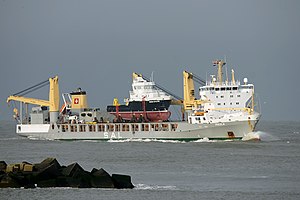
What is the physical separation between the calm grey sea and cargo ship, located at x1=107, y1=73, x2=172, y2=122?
377cm

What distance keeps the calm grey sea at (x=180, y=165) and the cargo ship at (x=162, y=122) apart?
4.24 ft

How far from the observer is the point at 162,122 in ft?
218

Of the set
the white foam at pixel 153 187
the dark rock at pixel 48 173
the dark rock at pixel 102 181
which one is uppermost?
the dark rock at pixel 48 173

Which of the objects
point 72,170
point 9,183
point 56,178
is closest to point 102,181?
point 72,170

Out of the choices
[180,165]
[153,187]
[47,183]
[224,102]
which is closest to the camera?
[47,183]

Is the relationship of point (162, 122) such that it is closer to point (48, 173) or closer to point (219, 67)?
point (219, 67)

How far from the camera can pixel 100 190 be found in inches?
1321

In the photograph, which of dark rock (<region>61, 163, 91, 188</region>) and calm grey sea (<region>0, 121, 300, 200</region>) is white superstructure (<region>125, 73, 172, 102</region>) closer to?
calm grey sea (<region>0, 121, 300, 200</region>)

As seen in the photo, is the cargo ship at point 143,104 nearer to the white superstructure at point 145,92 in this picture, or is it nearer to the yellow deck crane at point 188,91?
the white superstructure at point 145,92

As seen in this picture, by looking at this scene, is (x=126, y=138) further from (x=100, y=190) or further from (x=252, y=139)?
(x=100, y=190)

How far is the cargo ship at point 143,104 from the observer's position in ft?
226

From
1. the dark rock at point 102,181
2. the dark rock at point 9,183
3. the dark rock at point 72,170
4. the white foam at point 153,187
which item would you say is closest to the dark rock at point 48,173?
the dark rock at point 72,170

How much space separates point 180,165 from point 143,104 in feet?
79.7

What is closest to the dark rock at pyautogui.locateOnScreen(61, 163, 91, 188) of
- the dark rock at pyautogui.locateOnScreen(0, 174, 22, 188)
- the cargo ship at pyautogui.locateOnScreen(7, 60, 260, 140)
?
the dark rock at pyautogui.locateOnScreen(0, 174, 22, 188)
